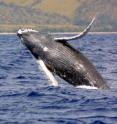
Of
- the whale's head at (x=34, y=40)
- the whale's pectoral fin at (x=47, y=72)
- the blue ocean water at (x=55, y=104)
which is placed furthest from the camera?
the whale's head at (x=34, y=40)

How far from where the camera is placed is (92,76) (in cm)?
1254

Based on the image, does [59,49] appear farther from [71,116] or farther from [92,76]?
[71,116]

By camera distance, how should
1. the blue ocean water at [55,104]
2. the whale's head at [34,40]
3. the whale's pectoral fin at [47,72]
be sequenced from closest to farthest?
the blue ocean water at [55,104], the whale's pectoral fin at [47,72], the whale's head at [34,40]

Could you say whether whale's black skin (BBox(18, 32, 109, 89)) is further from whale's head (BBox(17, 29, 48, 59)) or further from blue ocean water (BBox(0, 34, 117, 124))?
blue ocean water (BBox(0, 34, 117, 124))

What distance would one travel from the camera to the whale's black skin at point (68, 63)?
41.2 ft

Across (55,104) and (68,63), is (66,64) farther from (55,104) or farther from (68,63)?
(55,104)

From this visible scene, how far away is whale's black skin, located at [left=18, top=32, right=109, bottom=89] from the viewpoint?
41.2ft

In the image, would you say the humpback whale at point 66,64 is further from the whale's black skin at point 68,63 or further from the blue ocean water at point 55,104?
the blue ocean water at point 55,104

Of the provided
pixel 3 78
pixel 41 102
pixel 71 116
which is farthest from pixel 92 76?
pixel 3 78

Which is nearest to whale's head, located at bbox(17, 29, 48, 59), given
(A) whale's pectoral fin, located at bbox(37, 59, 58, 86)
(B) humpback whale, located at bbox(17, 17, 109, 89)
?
(B) humpback whale, located at bbox(17, 17, 109, 89)

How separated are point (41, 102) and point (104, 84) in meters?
1.90

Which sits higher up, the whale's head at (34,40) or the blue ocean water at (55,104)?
the whale's head at (34,40)

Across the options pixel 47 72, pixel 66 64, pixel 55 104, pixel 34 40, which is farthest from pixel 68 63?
pixel 55 104

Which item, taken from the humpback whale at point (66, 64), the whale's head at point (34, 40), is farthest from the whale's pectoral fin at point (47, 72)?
the whale's head at point (34, 40)
